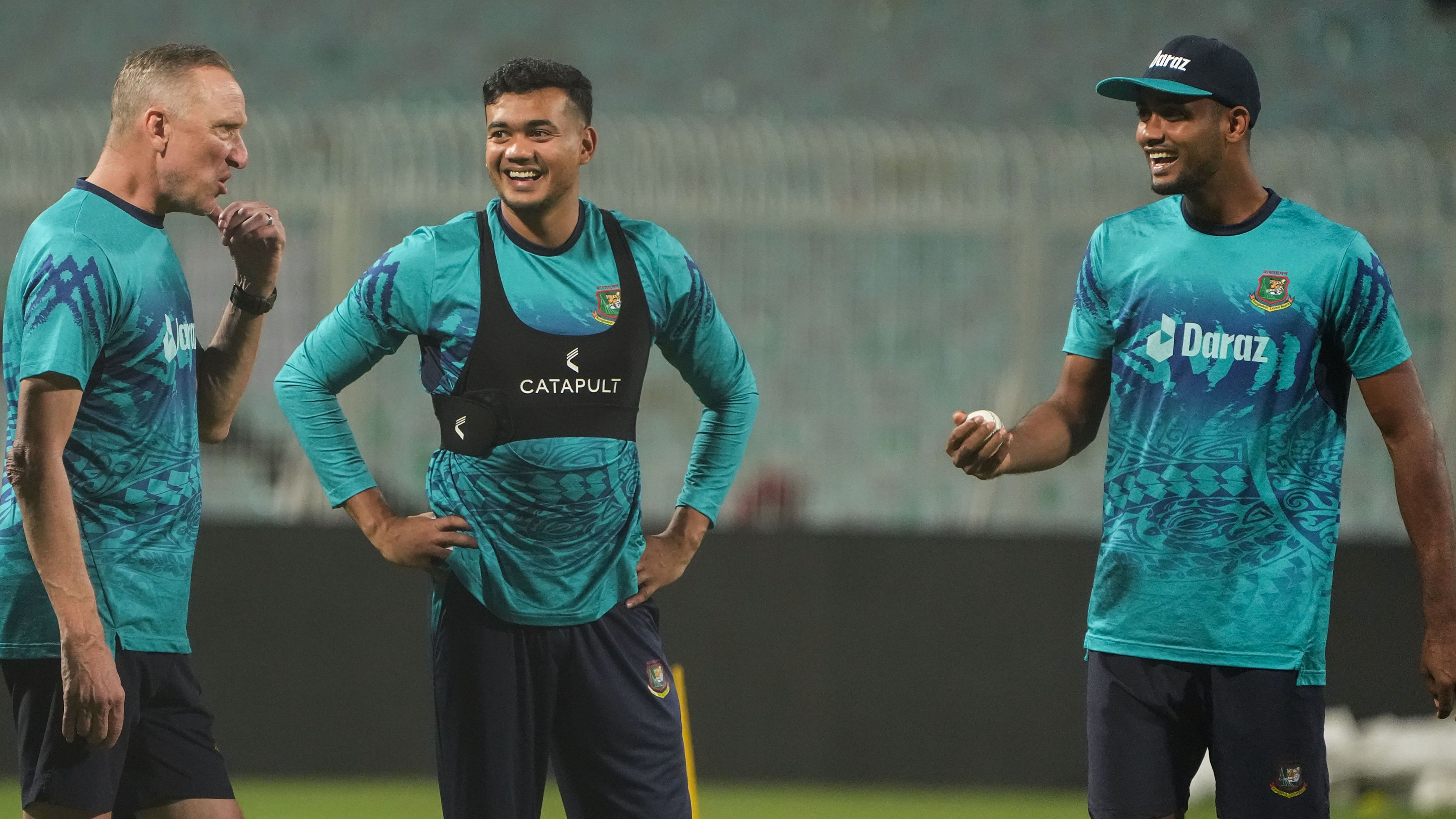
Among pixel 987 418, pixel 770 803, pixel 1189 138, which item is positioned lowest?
pixel 770 803

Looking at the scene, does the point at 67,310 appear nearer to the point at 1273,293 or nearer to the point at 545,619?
the point at 545,619

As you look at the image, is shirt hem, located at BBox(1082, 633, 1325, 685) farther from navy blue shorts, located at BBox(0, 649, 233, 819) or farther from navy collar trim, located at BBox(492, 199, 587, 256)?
navy blue shorts, located at BBox(0, 649, 233, 819)

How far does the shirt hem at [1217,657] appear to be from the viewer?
11.1 ft

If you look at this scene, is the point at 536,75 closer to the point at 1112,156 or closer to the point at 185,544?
the point at 185,544

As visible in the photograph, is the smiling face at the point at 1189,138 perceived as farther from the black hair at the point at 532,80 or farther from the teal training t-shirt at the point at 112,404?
the teal training t-shirt at the point at 112,404

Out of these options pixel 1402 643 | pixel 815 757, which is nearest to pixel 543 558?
pixel 815 757

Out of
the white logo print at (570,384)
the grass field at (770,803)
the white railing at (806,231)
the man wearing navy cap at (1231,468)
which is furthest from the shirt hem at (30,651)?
the white railing at (806,231)

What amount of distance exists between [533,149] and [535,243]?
0.20 meters

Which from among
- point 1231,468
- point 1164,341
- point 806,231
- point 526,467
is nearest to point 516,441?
point 526,467

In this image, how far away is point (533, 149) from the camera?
3570 mm

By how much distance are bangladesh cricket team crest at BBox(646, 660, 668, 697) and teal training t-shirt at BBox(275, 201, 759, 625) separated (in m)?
0.16

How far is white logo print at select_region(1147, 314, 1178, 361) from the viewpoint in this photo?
3.45 metres

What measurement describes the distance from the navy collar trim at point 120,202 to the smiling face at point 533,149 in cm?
69

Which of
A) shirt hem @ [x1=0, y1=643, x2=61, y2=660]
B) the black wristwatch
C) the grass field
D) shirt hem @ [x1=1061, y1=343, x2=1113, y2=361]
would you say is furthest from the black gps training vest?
the grass field
